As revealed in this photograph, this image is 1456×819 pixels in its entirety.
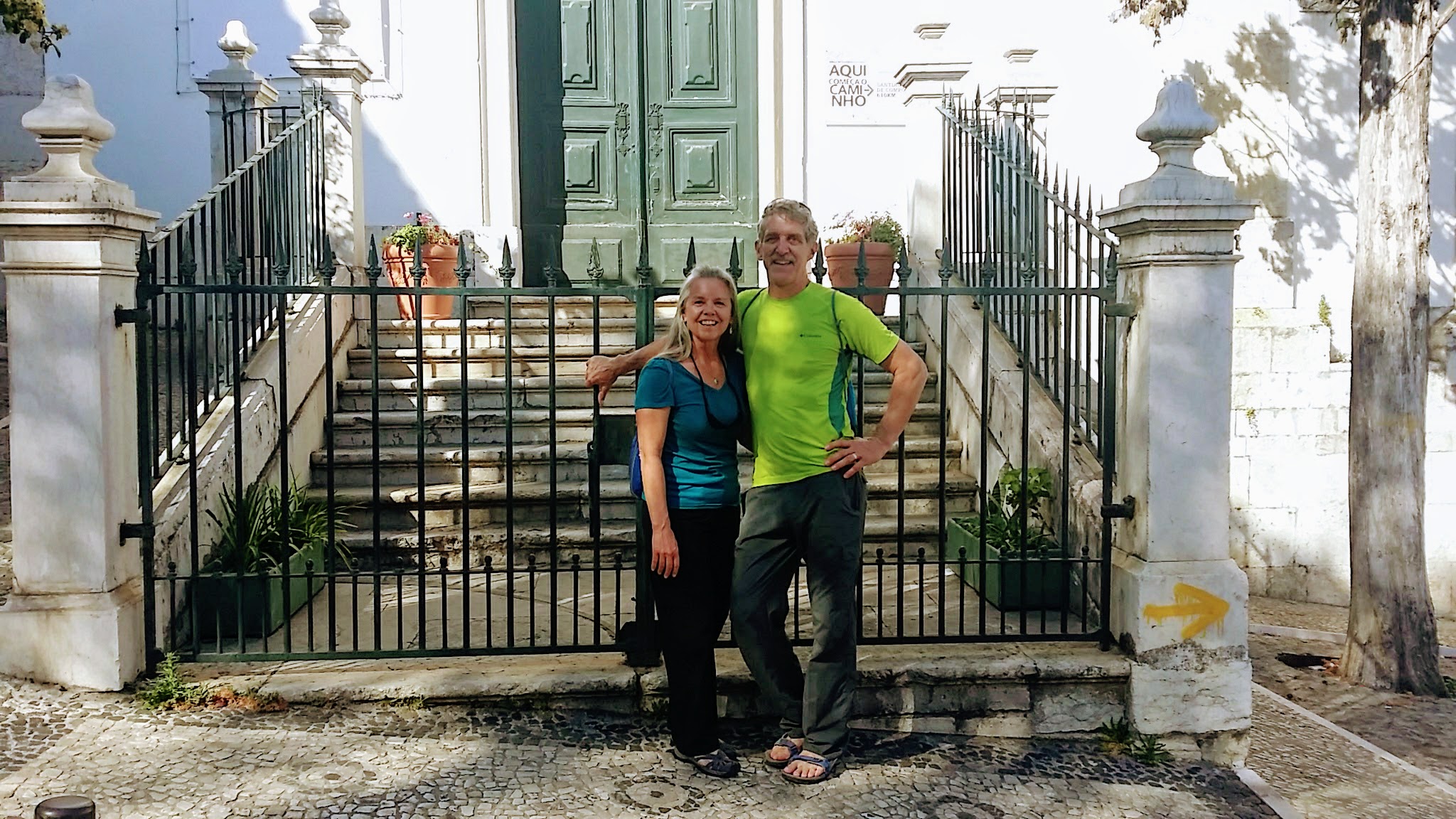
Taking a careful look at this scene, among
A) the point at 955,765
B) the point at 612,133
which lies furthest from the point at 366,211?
the point at 955,765

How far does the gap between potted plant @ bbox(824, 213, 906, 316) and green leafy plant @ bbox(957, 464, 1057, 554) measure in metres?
1.91

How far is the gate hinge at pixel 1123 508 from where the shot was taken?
436cm

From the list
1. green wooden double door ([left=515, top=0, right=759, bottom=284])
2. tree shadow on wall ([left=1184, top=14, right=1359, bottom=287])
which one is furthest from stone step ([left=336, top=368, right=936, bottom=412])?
tree shadow on wall ([left=1184, top=14, right=1359, bottom=287])

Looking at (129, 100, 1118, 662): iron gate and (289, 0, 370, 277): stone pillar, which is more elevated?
(289, 0, 370, 277): stone pillar

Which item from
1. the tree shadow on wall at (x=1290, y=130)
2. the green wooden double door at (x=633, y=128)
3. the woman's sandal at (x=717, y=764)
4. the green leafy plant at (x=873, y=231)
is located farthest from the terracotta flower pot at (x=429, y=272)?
the tree shadow on wall at (x=1290, y=130)

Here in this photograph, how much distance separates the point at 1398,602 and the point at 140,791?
649 cm

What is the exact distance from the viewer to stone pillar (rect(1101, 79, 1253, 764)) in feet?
13.8

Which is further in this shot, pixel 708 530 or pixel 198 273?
pixel 198 273

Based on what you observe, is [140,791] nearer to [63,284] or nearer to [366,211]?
[63,284]

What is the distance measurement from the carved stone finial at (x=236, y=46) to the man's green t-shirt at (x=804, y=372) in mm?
4947

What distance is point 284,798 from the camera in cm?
344

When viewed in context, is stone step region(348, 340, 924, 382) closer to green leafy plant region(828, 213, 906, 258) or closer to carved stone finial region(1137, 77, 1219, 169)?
green leafy plant region(828, 213, 906, 258)

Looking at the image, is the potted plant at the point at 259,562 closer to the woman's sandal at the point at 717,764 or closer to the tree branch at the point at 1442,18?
the woman's sandal at the point at 717,764

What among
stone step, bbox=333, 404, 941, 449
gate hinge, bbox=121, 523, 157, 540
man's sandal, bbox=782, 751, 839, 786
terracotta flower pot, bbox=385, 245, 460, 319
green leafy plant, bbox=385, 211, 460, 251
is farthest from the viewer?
green leafy plant, bbox=385, 211, 460, 251
